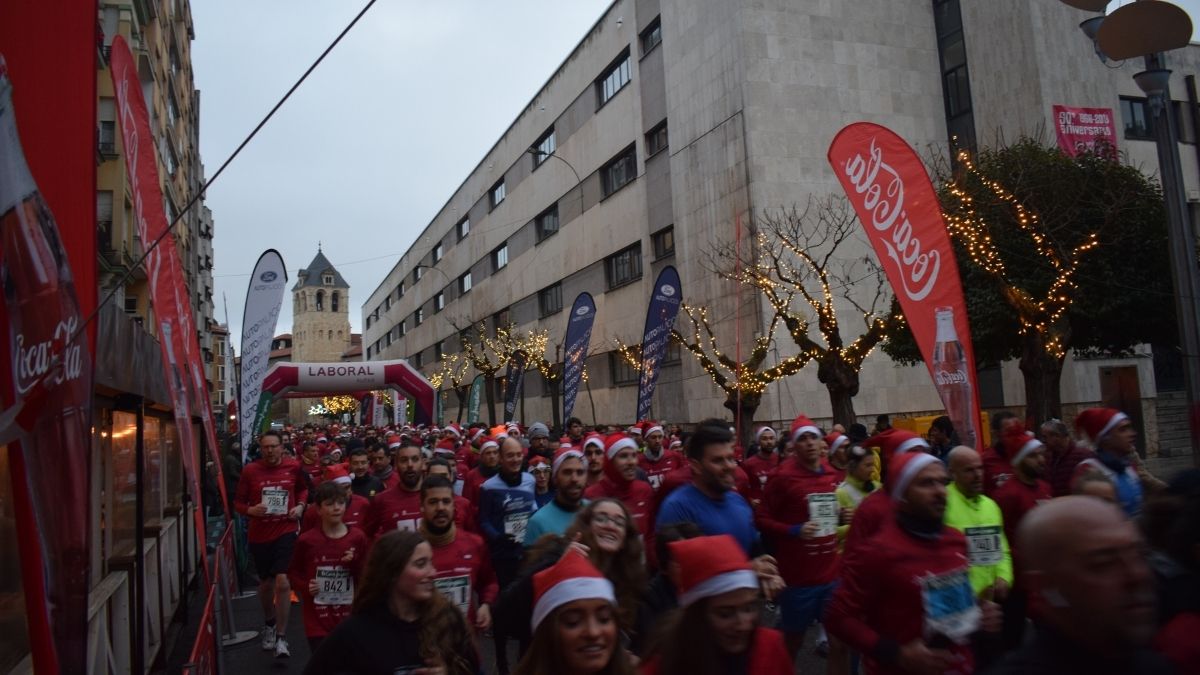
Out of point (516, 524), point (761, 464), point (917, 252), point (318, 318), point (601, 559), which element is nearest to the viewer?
point (601, 559)

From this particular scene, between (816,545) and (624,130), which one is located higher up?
(624,130)

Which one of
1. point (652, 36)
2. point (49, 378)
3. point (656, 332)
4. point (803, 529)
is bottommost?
point (803, 529)

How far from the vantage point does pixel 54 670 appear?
206cm

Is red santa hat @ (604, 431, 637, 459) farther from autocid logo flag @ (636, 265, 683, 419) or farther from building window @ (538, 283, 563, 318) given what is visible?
building window @ (538, 283, 563, 318)

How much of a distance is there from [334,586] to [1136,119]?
28908mm

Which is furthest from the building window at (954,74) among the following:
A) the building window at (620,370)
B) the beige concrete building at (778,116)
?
the building window at (620,370)

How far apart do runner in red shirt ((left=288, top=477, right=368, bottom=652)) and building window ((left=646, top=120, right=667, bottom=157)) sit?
25328 millimetres

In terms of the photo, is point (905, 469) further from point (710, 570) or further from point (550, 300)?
point (550, 300)

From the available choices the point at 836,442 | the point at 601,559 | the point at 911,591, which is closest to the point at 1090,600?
the point at 911,591

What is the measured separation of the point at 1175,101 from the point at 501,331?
26490 mm

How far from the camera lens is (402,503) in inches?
274

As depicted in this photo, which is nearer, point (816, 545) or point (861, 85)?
point (816, 545)

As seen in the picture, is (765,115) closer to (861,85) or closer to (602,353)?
(861,85)

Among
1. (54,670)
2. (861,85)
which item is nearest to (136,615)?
(54,670)
